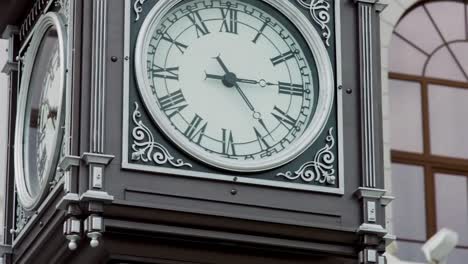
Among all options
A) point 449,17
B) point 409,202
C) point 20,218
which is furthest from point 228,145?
point 449,17

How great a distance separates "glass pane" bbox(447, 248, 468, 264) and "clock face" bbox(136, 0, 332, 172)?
4447 millimetres

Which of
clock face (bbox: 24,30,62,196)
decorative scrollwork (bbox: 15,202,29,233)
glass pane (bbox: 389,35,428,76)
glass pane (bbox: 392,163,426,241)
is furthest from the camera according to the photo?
glass pane (bbox: 389,35,428,76)

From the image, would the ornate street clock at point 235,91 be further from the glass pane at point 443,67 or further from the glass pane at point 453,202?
the glass pane at point 443,67

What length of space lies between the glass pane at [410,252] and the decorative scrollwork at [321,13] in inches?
160

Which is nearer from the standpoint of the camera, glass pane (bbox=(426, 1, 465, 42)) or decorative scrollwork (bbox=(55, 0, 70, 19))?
decorative scrollwork (bbox=(55, 0, 70, 19))

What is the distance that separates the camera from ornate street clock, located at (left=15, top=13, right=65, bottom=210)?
1080 centimetres

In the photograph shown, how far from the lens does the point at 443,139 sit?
1542 cm

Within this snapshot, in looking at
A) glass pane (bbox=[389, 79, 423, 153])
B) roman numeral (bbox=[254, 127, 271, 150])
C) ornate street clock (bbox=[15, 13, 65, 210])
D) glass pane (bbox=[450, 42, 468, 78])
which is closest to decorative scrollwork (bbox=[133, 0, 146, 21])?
ornate street clock (bbox=[15, 13, 65, 210])

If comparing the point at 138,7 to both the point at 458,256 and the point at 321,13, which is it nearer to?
the point at 321,13

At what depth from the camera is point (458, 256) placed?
49.5 feet

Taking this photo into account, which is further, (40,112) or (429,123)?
(429,123)

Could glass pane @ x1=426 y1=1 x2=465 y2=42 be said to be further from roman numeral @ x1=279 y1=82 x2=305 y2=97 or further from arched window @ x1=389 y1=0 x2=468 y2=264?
roman numeral @ x1=279 y1=82 x2=305 y2=97

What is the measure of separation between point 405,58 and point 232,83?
16.5 ft

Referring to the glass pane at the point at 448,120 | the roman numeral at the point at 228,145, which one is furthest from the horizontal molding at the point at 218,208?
the glass pane at the point at 448,120
